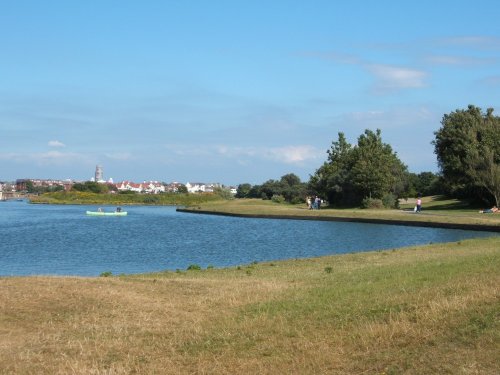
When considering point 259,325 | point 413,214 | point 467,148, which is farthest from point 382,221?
point 259,325

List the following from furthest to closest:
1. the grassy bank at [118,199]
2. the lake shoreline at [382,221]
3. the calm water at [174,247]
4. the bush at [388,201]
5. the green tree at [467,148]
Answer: the grassy bank at [118,199] < the bush at [388,201] < the green tree at [467,148] < the lake shoreline at [382,221] < the calm water at [174,247]

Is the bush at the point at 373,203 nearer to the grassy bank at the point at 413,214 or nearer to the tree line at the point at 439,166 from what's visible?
the tree line at the point at 439,166

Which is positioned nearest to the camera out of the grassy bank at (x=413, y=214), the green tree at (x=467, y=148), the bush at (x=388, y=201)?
the grassy bank at (x=413, y=214)

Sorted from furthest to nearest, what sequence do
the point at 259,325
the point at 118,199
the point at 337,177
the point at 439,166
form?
the point at 118,199 < the point at 337,177 < the point at 439,166 < the point at 259,325

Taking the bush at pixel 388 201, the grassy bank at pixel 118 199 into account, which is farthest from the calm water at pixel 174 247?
the grassy bank at pixel 118 199

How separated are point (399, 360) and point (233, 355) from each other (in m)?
2.39

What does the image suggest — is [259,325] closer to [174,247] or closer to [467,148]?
[174,247]

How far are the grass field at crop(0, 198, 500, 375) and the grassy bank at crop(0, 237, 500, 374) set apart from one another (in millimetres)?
23

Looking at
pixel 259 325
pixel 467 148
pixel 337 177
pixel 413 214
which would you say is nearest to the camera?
pixel 259 325

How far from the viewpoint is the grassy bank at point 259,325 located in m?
8.67

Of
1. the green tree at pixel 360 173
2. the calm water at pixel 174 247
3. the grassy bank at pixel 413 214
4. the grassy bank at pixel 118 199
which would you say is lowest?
the calm water at pixel 174 247

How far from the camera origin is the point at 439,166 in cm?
8625

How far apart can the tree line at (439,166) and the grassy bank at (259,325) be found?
5661cm

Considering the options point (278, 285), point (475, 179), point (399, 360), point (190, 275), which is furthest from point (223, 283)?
point (475, 179)
